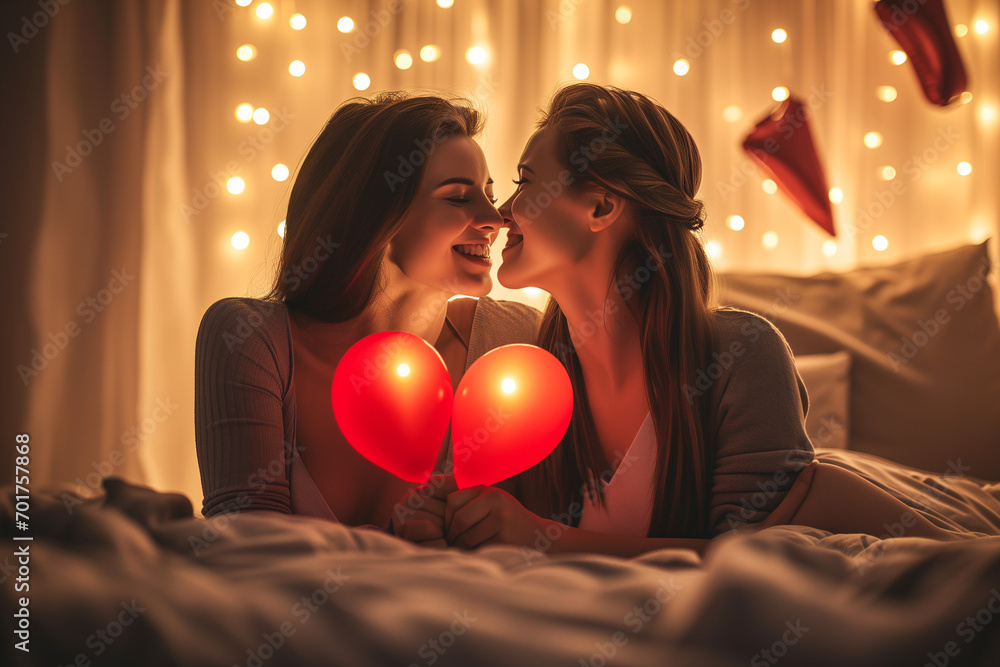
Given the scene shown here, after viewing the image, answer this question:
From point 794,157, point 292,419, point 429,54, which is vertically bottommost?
point 292,419

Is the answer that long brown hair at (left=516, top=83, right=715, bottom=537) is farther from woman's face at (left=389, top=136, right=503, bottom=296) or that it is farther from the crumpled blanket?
the crumpled blanket

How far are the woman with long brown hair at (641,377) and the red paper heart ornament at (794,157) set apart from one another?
971 mm

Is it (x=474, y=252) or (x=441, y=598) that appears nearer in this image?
(x=441, y=598)

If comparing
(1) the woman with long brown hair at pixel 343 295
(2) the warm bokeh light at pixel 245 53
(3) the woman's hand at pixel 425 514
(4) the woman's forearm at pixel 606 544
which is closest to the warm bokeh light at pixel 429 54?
(2) the warm bokeh light at pixel 245 53

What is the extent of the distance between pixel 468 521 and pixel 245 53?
1.80m

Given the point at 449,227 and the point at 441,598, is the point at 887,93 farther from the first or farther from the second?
the point at 441,598

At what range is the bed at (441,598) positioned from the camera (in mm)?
541

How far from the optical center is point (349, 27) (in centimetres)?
215

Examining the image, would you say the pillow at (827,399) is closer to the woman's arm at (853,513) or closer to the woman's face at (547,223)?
the woman's arm at (853,513)

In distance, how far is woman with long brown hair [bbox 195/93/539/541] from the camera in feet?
3.67

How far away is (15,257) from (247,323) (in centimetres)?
94

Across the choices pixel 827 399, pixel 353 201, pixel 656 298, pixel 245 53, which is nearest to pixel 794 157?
pixel 827 399

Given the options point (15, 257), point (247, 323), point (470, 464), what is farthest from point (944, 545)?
point (15, 257)

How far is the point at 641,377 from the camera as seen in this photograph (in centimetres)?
121
